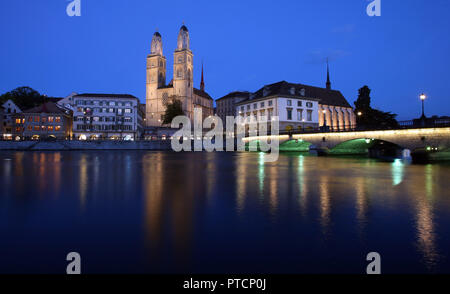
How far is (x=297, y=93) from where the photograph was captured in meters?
77.2

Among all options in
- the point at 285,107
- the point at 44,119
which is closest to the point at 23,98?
the point at 44,119

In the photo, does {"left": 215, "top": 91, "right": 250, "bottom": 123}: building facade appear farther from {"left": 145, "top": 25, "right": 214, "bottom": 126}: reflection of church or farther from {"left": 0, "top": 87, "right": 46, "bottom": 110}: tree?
{"left": 0, "top": 87, "right": 46, "bottom": 110}: tree

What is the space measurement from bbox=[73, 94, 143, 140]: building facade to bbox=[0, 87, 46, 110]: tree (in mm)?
25151

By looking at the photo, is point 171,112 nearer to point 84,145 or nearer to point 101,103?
point 101,103

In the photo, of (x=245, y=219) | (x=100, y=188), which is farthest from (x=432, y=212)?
(x=100, y=188)

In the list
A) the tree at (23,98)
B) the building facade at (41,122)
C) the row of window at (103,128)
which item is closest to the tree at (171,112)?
the row of window at (103,128)

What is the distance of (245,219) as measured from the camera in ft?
27.8

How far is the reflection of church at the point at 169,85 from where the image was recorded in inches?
4619

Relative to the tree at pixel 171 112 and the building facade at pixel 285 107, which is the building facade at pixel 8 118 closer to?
the tree at pixel 171 112

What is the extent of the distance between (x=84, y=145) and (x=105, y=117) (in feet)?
69.8

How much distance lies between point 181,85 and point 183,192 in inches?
4268

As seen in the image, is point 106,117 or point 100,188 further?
point 106,117

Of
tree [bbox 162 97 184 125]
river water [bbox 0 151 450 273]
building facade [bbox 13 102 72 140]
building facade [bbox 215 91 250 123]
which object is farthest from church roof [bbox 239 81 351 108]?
river water [bbox 0 151 450 273]
